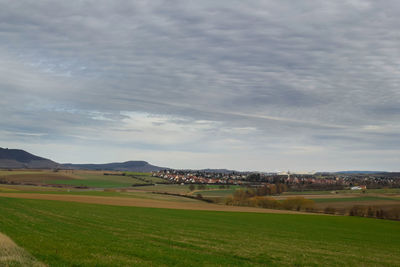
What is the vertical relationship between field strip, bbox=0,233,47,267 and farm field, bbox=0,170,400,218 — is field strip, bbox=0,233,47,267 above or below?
above

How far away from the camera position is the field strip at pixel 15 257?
13.6m

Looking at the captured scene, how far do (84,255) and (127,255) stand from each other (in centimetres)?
200

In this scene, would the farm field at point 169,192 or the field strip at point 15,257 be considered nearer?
the field strip at point 15,257

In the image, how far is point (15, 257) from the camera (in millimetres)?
14539

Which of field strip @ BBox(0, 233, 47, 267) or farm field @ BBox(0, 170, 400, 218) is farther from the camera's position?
farm field @ BBox(0, 170, 400, 218)

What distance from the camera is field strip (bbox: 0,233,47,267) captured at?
44.7 ft

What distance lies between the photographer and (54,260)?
1466 cm

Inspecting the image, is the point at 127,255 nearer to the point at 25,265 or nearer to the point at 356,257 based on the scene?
the point at 25,265

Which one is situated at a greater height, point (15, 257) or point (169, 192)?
point (15, 257)

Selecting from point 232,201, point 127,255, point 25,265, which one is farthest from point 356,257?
point 232,201

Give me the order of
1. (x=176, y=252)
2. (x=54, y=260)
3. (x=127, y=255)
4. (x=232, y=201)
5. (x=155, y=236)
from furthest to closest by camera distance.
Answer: (x=232, y=201), (x=155, y=236), (x=176, y=252), (x=127, y=255), (x=54, y=260)

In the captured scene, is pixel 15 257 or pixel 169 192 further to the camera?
pixel 169 192

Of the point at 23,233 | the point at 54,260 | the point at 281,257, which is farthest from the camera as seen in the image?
the point at 23,233

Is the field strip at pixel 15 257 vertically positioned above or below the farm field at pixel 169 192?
above
